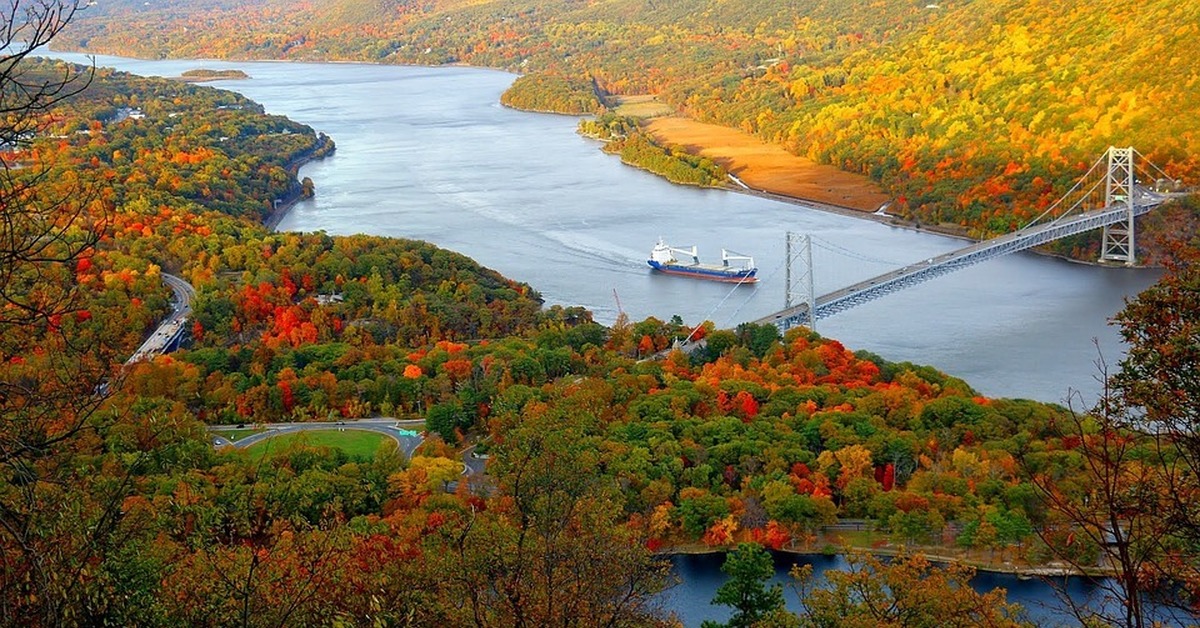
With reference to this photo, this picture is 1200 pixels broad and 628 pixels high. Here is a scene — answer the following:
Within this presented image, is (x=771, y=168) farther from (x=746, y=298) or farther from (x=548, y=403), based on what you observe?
(x=548, y=403)

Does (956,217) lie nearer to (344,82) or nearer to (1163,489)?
(1163,489)

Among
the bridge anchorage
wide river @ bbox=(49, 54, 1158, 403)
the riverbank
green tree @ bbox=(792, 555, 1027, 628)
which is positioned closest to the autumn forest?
green tree @ bbox=(792, 555, 1027, 628)

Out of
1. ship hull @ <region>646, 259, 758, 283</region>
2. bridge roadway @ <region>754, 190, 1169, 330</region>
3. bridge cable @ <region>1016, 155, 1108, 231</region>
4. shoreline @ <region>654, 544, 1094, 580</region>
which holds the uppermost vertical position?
bridge cable @ <region>1016, 155, 1108, 231</region>

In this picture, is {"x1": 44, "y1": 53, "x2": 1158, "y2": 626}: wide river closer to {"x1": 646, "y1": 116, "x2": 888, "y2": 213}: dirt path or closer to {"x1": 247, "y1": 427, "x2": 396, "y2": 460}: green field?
{"x1": 646, "y1": 116, "x2": 888, "y2": 213}: dirt path

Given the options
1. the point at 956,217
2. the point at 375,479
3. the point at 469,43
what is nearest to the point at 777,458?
the point at 375,479

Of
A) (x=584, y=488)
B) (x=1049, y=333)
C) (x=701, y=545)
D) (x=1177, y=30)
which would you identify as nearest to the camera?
(x=584, y=488)
